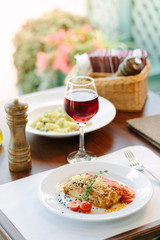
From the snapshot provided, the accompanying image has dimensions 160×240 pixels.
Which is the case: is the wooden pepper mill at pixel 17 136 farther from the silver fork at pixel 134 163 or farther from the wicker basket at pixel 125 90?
the wicker basket at pixel 125 90

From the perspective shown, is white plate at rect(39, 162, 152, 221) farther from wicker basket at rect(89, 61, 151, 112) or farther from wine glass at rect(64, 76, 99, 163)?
wicker basket at rect(89, 61, 151, 112)

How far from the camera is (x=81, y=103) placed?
1.31m

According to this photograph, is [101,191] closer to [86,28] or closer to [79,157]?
[79,157]

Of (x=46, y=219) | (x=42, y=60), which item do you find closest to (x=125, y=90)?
(x=46, y=219)

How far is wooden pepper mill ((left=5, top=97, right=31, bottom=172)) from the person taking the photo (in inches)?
48.6

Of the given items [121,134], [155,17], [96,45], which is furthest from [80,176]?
[155,17]

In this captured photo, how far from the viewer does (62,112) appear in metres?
1.71

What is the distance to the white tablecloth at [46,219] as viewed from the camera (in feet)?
3.27

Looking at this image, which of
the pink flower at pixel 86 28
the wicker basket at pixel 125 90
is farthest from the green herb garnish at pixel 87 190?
the pink flower at pixel 86 28

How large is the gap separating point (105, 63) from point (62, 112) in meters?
0.44

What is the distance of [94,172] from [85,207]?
192 millimetres

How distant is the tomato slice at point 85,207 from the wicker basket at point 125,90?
835 millimetres

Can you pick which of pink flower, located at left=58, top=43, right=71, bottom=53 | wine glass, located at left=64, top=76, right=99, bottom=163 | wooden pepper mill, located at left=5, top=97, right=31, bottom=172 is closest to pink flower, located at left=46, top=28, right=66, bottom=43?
pink flower, located at left=58, top=43, right=71, bottom=53

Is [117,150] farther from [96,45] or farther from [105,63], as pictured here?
[96,45]
